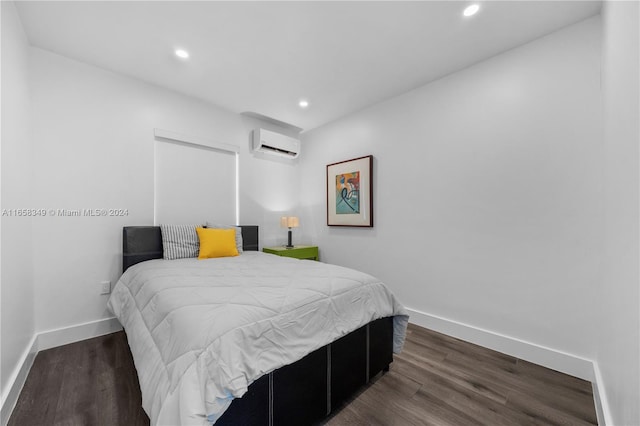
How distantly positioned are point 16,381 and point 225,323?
67.4 inches

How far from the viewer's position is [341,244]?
12.3ft

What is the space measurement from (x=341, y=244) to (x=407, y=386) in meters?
2.13

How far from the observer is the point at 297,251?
12.1 feet

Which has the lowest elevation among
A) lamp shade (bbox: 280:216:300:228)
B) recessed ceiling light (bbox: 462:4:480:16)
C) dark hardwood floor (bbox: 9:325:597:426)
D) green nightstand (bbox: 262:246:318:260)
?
dark hardwood floor (bbox: 9:325:597:426)

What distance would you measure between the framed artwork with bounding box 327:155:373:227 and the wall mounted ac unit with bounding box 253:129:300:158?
2.39ft

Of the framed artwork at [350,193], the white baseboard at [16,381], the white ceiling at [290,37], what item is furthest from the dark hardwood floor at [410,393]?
the white ceiling at [290,37]

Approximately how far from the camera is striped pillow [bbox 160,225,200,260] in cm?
271

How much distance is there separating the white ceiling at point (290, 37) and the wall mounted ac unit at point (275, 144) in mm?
843

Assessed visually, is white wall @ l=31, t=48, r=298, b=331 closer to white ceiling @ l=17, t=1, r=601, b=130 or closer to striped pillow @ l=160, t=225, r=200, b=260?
white ceiling @ l=17, t=1, r=601, b=130

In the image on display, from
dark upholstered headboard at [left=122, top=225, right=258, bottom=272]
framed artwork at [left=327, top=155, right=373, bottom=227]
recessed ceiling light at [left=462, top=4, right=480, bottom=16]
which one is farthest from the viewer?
Answer: framed artwork at [left=327, top=155, right=373, bottom=227]

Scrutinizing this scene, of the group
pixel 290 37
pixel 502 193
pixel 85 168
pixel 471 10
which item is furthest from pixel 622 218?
pixel 85 168

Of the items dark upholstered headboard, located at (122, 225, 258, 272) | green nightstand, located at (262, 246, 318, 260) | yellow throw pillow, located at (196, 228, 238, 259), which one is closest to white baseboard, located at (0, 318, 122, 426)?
dark upholstered headboard, located at (122, 225, 258, 272)

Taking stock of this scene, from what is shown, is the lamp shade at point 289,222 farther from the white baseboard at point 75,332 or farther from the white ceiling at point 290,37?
the white baseboard at point 75,332

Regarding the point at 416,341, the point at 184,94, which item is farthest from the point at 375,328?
the point at 184,94
